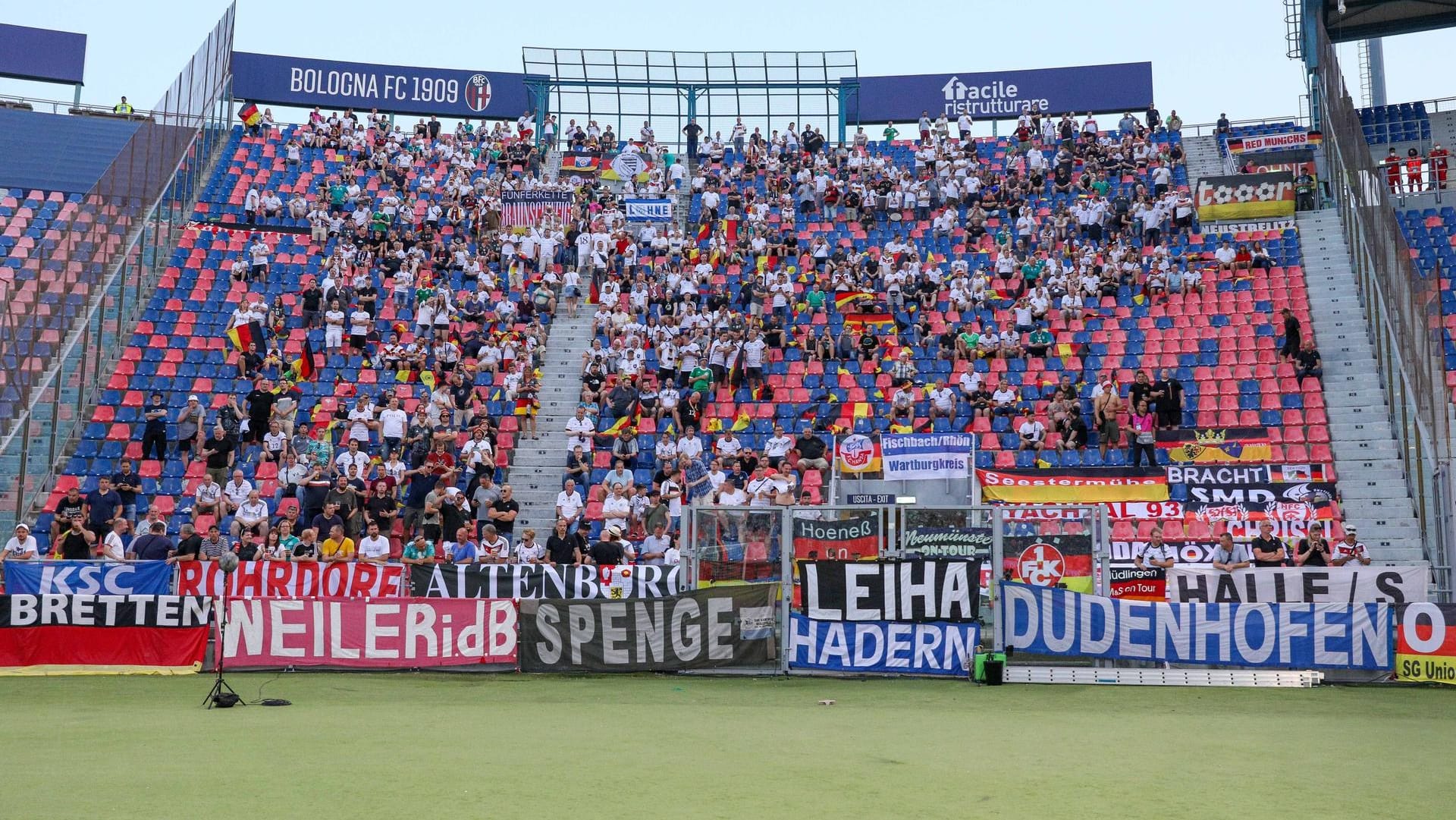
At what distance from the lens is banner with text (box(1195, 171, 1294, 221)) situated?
3275 cm

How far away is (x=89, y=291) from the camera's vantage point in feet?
90.5

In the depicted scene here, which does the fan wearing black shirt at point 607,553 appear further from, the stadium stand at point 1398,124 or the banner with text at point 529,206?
the stadium stand at point 1398,124

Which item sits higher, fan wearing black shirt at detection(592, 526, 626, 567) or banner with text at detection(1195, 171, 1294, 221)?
banner with text at detection(1195, 171, 1294, 221)

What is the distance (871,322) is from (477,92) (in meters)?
23.5

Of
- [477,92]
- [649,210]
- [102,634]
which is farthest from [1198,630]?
[477,92]

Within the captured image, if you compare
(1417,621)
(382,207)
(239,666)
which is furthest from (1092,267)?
(239,666)

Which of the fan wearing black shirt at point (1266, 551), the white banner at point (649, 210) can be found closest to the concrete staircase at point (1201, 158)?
the white banner at point (649, 210)

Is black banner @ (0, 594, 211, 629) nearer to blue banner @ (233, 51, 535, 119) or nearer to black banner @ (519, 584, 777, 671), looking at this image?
black banner @ (519, 584, 777, 671)

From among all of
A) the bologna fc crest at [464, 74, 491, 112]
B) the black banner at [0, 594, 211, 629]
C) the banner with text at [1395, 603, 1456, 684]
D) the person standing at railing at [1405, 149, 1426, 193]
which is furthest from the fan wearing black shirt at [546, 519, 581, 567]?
the bologna fc crest at [464, 74, 491, 112]

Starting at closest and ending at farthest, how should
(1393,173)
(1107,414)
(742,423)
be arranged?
(1107,414) < (742,423) < (1393,173)

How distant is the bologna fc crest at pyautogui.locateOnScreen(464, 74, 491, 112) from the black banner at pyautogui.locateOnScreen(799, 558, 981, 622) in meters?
34.5

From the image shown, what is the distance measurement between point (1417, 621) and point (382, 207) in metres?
26.7

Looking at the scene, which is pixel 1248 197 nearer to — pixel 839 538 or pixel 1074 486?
pixel 1074 486

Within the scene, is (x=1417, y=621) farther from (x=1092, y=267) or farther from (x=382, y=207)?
(x=382, y=207)
